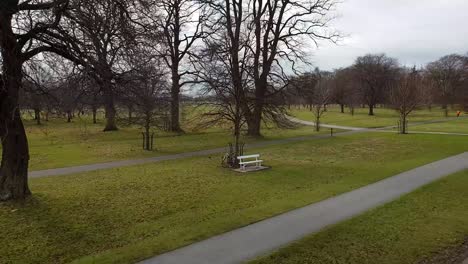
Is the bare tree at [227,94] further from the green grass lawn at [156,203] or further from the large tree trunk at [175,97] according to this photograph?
the large tree trunk at [175,97]

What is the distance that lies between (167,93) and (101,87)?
22.6 meters

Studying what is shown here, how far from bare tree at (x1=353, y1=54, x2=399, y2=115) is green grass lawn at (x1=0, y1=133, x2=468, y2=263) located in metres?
57.1

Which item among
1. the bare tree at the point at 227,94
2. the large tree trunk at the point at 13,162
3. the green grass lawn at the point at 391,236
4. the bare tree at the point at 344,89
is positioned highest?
the bare tree at the point at 344,89

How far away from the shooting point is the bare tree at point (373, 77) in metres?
74.6

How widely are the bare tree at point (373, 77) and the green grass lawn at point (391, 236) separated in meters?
65.9

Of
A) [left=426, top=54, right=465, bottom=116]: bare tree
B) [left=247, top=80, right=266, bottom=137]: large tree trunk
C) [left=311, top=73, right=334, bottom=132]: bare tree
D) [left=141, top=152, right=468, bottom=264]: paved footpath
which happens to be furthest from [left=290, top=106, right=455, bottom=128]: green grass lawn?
[left=141, top=152, right=468, bottom=264]: paved footpath

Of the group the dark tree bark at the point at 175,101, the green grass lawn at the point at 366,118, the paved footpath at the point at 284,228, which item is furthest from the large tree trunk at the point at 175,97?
the green grass lawn at the point at 366,118

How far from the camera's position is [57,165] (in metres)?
18.3

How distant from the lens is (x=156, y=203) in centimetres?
1130

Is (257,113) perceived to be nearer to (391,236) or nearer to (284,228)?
(284,228)

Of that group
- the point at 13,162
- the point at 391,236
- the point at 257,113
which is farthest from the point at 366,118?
the point at 13,162

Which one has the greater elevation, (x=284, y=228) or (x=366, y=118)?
(x=366, y=118)

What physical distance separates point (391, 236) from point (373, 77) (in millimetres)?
71527

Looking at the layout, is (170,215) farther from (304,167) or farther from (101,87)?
(304,167)
